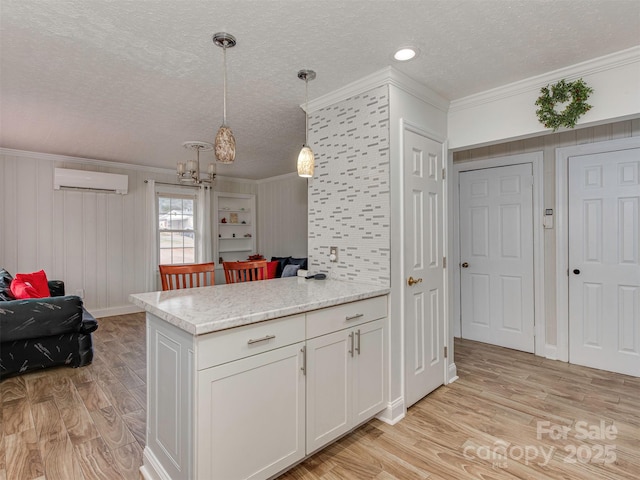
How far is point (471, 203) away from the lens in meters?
3.96

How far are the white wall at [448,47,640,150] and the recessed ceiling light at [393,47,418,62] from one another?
36.2 inches

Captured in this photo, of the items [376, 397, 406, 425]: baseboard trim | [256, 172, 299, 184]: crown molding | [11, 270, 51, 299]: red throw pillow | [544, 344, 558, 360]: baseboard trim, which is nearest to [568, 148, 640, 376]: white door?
[544, 344, 558, 360]: baseboard trim

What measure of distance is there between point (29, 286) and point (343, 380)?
333 centimetres

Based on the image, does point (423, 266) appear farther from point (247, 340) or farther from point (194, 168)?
point (194, 168)

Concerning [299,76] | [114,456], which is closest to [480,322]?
[299,76]

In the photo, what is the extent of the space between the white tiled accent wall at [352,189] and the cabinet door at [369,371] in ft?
1.20

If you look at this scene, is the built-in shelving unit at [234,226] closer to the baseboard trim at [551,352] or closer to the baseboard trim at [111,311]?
the baseboard trim at [111,311]

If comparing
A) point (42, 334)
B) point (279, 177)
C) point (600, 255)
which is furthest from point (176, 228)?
point (600, 255)

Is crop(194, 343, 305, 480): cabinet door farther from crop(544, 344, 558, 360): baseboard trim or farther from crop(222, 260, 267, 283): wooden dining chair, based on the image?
crop(544, 344, 558, 360): baseboard trim

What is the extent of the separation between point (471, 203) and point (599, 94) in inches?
70.3

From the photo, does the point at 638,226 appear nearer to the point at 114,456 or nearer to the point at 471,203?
the point at 471,203

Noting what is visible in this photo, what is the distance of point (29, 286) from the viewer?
11.1 ft

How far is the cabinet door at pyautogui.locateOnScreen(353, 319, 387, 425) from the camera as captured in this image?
6.85 ft

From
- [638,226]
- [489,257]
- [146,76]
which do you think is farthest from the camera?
[489,257]
